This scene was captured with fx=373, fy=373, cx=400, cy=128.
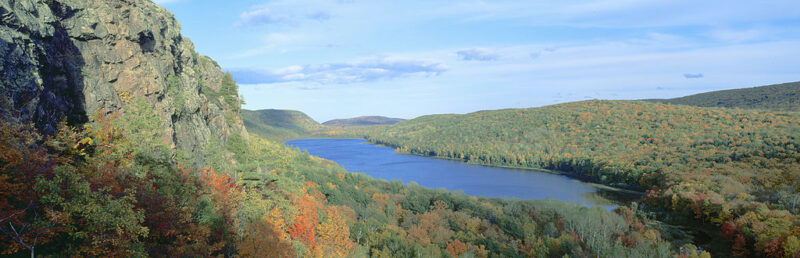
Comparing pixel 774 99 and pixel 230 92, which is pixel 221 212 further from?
pixel 774 99

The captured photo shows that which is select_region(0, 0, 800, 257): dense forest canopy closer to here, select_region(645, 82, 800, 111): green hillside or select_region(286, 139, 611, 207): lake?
select_region(286, 139, 611, 207): lake

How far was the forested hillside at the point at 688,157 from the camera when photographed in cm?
5371

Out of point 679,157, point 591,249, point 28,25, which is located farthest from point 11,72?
point 679,157

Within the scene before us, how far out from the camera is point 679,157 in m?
108

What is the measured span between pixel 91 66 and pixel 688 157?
130250 millimetres

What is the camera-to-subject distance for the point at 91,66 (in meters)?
24.4

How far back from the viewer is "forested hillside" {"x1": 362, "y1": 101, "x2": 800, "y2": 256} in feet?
176

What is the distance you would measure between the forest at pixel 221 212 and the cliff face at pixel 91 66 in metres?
1.29

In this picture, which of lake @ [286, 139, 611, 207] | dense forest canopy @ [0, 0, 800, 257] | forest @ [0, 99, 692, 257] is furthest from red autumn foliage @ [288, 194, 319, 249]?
lake @ [286, 139, 611, 207]

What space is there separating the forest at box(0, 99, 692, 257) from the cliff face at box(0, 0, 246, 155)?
129 cm

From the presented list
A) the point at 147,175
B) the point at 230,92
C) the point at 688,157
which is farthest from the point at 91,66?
the point at 688,157

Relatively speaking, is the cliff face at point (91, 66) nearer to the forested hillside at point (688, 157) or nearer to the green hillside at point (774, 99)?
the forested hillside at point (688, 157)

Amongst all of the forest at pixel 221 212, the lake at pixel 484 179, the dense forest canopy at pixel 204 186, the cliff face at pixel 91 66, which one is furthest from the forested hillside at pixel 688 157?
the cliff face at pixel 91 66

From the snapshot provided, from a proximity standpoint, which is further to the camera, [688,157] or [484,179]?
[484,179]
